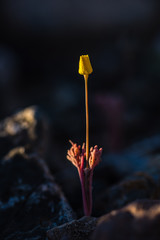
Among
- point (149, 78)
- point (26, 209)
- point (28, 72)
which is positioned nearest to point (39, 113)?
point (26, 209)

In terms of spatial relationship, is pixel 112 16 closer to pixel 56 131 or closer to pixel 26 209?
pixel 56 131

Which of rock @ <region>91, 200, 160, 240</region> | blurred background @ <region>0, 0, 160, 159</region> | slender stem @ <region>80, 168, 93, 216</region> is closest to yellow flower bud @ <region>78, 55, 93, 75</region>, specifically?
slender stem @ <region>80, 168, 93, 216</region>

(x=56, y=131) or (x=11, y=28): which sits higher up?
(x=11, y=28)

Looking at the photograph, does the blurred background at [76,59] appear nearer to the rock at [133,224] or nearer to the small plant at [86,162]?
the small plant at [86,162]

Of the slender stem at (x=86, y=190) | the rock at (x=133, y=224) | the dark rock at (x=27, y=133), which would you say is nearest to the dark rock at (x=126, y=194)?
the slender stem at (x=86, y=190)

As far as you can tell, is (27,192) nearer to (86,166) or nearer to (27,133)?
(86,166)

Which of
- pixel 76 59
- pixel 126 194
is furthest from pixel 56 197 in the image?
pixel 76 59

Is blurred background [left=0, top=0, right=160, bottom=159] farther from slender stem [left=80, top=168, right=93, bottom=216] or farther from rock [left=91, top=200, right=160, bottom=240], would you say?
rock [left=91, top=200, right=160, bottom=240]
